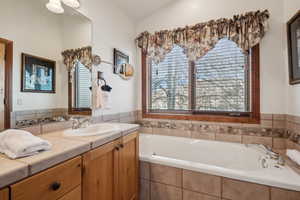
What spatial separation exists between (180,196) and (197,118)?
116 cm

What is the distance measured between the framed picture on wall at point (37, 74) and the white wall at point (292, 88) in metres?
2.40

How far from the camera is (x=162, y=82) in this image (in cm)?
260

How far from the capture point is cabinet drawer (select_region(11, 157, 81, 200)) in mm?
632

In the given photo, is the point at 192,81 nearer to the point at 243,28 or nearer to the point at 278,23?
the point at 243,28

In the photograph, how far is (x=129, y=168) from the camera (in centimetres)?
144

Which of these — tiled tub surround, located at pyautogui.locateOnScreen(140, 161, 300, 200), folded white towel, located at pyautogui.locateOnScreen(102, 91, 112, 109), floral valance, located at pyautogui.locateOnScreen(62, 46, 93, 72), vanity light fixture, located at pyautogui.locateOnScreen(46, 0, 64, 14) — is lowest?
tiled tub surround, located at pyautogui.locateOnScreen(140, 161, 300, 200)

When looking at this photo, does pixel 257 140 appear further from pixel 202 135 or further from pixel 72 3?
pixel 72 3

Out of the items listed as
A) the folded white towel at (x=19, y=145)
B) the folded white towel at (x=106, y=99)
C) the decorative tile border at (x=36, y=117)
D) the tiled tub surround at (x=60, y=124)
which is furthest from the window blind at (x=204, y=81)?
the folded white towel at (x=19, y=145)

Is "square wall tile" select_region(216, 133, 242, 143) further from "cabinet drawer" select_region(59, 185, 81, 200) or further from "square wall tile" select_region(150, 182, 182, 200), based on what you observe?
"cabinet drawer" select_region(59, 185, 81, 200)

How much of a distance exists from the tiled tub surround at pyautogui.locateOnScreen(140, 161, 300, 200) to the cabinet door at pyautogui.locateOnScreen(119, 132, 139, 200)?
0.40ft

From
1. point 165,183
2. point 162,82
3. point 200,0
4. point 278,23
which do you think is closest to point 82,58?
point 162,82

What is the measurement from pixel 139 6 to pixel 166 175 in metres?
2.37

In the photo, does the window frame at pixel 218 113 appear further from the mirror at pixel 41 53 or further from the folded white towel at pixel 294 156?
the mirror at pixel 41 53

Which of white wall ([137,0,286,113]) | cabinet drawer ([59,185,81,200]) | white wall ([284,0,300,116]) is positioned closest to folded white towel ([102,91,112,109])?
cabinet drawer ([59,185,81,200])
